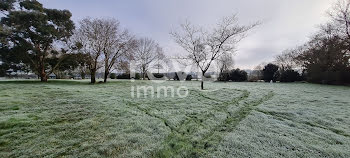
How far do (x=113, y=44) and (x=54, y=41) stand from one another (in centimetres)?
668

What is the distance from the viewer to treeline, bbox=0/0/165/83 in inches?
508

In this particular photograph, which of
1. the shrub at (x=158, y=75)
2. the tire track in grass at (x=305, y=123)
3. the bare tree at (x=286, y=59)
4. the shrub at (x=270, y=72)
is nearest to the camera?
the tire track in grass at (x=305, y=123)

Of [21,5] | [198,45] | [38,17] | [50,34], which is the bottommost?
[198,45]

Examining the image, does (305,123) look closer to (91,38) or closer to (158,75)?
(91,38)

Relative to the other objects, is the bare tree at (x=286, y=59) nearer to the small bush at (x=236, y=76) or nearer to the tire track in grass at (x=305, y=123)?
the small bush at (x=236, y=76)

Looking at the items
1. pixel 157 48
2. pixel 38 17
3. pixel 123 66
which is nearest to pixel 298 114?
pixel 123 66

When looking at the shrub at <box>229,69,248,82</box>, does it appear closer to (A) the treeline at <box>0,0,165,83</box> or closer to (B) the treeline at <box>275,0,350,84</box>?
(B) the treeline at <box>275,0,350,84</box>

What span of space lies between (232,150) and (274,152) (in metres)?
0.70

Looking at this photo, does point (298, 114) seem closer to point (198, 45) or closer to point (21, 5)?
point (198, 45)

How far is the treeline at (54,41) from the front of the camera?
12.9 m

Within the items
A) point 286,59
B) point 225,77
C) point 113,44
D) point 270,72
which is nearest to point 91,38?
point 113,44

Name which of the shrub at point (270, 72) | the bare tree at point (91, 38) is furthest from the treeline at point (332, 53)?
the bare tree at point (91, 38)

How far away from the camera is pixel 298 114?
441 centimetres

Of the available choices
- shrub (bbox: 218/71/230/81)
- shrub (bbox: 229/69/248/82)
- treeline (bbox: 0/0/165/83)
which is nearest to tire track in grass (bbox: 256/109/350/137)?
treeline (bbox: 0/0/165/83)
